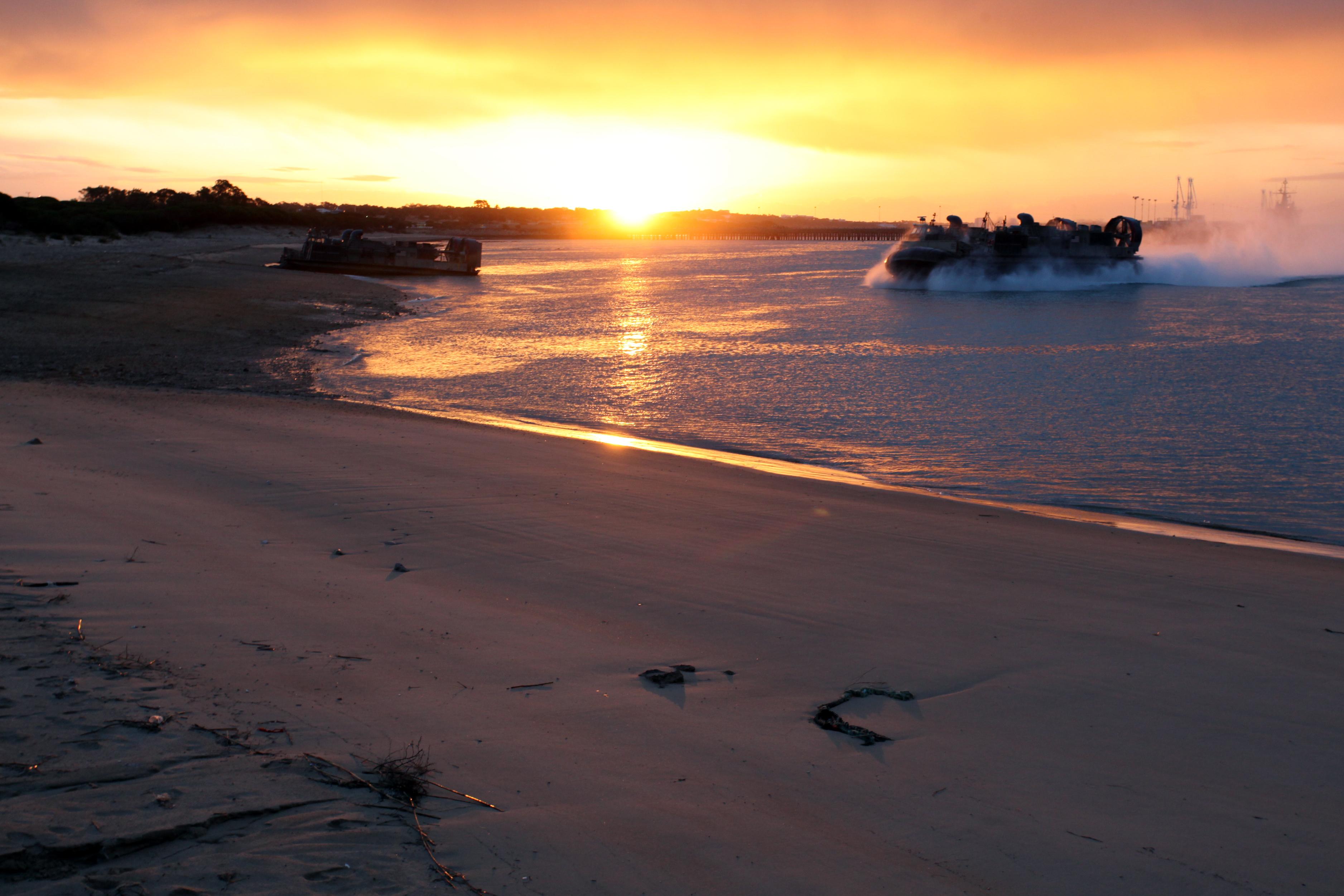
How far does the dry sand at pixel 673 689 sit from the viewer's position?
2.81m

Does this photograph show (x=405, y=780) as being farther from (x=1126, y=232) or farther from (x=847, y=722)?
(x=1126, y=232)

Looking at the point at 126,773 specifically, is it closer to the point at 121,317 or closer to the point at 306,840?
the point at 306,840

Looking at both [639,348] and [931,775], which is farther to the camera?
[639,348]

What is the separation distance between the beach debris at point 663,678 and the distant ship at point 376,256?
4734 cm

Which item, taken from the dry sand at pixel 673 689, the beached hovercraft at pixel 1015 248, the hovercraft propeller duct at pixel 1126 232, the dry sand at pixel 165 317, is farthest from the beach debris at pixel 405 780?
the hovercraft propeller duct at pixel 1126 232

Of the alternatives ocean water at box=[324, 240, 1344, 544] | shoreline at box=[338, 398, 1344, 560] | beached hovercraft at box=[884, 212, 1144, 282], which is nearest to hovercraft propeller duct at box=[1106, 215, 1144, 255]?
beached hovercraft at box=[884, 212, 1144, 282]

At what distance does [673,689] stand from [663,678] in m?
0.10

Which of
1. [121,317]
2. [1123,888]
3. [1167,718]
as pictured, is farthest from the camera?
[121,317]

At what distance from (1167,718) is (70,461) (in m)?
8.87

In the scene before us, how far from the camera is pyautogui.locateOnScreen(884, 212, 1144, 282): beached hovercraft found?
56312 millimetres

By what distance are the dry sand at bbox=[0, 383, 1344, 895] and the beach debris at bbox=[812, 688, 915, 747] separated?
0.16ft

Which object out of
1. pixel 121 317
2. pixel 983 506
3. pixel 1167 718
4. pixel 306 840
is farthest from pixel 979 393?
pixel 121 317

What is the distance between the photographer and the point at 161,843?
2566 millimetres

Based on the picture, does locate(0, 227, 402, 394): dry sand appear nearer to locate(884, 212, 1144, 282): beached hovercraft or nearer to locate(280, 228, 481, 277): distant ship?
locate(280, 228, 481, 277): distant ship
